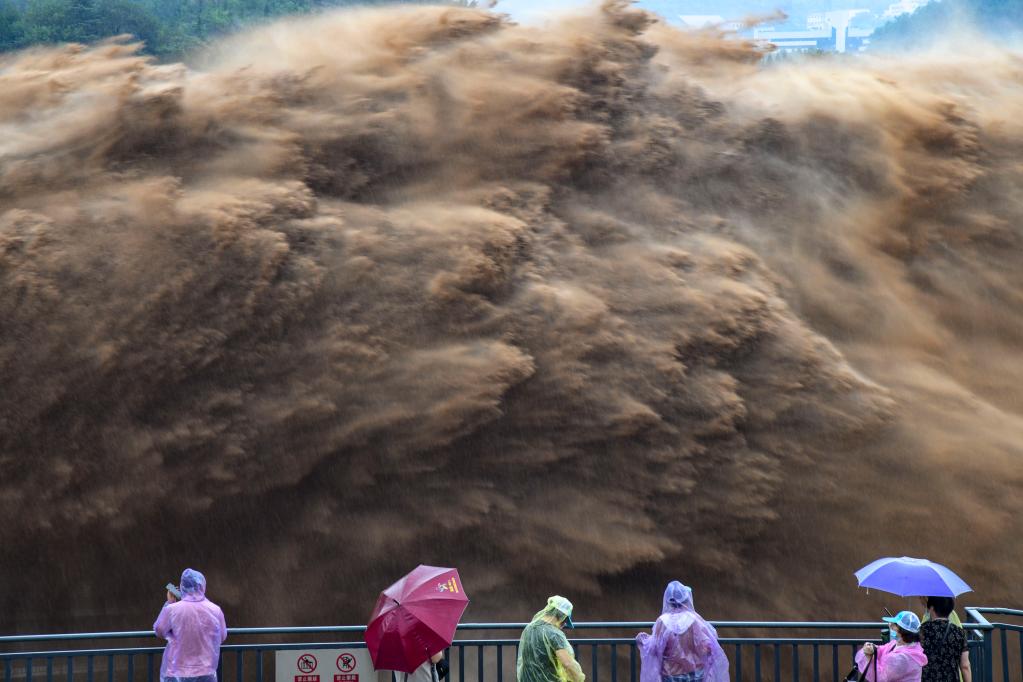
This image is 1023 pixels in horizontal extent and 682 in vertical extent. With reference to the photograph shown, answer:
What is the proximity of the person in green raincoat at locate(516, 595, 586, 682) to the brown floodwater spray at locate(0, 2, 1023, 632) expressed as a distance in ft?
13.6

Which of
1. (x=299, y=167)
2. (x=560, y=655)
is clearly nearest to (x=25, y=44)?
(x=299, y=167)

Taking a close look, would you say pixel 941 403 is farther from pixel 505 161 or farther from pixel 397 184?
pixel 397 184

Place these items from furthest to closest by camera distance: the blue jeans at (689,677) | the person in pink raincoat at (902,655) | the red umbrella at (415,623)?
the red umbrella at (415,623) → the blue jeans at (689,677) → the person in pink raincoat at (902,655)

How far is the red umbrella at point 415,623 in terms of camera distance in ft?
26.0

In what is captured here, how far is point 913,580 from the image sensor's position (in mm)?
7383

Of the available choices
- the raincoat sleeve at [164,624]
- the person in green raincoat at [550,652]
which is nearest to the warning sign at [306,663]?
the raincoat sleeve at [164,624]

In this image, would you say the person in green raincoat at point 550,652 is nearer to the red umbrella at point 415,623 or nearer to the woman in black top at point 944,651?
the red umbrella at point 415,623

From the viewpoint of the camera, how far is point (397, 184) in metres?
12.4

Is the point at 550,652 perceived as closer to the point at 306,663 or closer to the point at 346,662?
the point at 346,662

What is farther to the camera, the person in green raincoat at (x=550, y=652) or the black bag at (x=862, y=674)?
the black bag at (x=862, y=674)

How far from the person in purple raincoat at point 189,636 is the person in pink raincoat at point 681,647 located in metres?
2.99

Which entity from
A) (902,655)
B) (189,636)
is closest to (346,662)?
(189,636)

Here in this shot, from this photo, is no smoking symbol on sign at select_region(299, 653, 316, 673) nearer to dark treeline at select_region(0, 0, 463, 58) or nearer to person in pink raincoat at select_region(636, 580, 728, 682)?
person in pink raincoat at select_region(636, 580, 728, 682)

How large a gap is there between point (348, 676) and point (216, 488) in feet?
9.56
